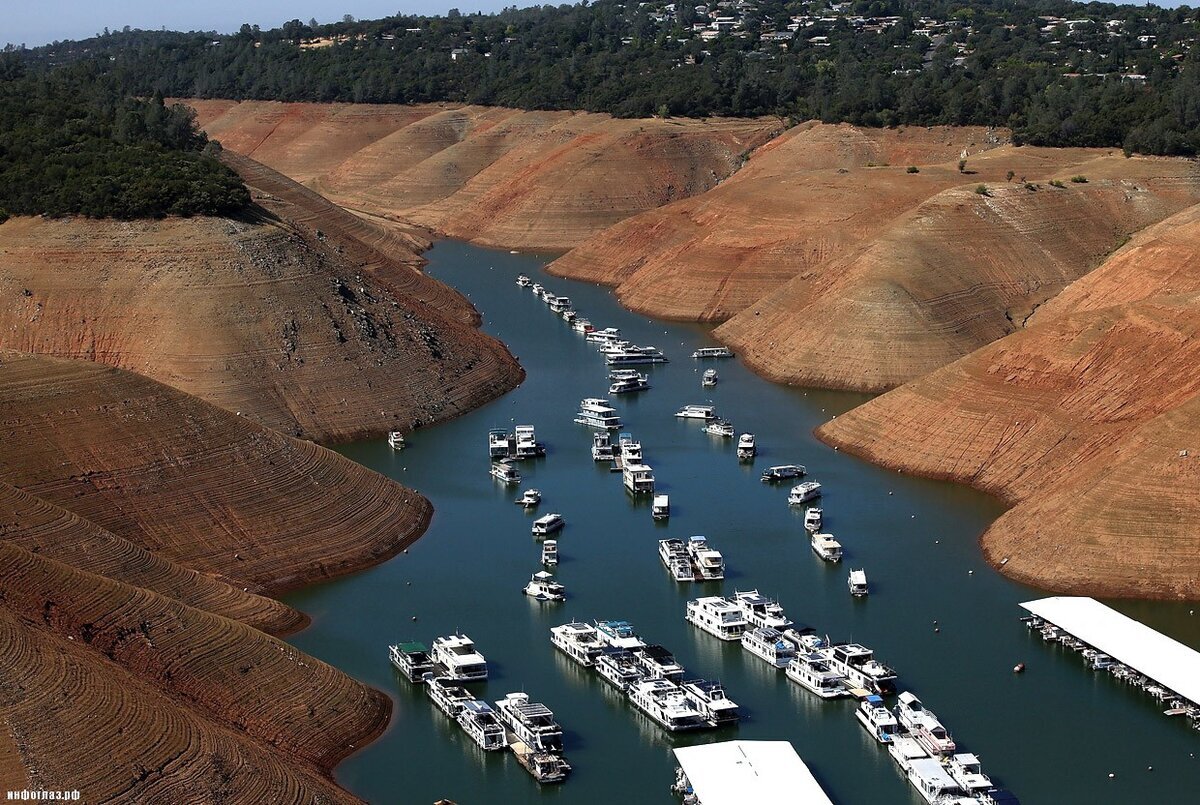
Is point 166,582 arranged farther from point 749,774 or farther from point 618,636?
point 749,774

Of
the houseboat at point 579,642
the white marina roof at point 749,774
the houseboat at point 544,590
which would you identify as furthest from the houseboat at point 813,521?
the white marina roof at point 749,774

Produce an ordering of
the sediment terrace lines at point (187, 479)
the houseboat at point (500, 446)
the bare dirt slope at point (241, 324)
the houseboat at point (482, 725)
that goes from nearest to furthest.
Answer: the houseboat at point (482, 725) < the sediment terrace lines at point (187, 479) < the houseboat at point (500, 446) < the bare dirt slope at point (241, 324)

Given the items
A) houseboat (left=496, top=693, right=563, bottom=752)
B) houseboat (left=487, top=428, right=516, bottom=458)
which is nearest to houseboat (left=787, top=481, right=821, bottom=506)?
houseboat (left=487, top=428, right=516, bottom=458)

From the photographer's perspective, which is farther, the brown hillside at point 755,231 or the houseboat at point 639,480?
the brown hillside at point 755,231

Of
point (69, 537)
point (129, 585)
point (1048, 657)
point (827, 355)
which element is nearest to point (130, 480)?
point (69, 537)

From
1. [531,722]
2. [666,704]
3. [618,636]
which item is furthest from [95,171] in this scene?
[666,704]

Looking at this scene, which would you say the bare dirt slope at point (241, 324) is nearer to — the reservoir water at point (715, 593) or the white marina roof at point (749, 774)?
the reservoir water at point (715, 593)

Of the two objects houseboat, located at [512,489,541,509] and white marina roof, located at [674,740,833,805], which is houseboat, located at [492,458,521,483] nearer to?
houseboat, located at [512,489,541,509]
